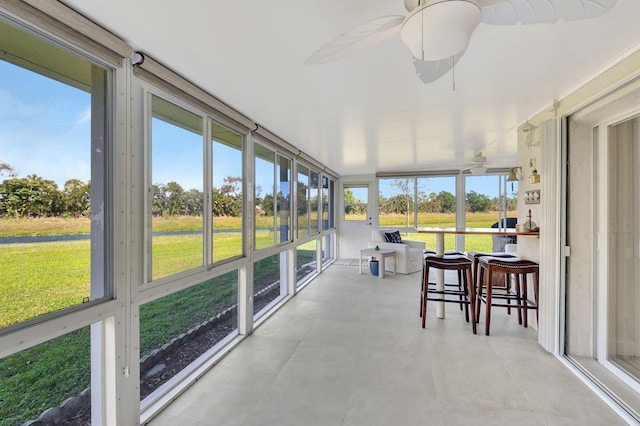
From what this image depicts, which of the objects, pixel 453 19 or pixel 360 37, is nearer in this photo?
pixel 453 19

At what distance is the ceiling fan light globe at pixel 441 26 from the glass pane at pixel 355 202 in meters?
6.27

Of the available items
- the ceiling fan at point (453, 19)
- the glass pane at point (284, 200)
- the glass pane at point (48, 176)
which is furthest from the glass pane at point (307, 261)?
the ceiling fan at point (453, 19)

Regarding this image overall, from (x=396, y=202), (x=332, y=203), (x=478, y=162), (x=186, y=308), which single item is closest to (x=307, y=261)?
(x=332, y=203)

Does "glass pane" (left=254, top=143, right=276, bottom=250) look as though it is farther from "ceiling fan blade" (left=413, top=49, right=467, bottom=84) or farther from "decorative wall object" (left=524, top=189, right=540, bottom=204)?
"decorative wall object" (left=524, top=189, right=540, bottom=204)

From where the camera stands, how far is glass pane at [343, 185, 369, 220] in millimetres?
7202

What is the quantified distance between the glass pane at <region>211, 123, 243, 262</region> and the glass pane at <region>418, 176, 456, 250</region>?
5.19 m

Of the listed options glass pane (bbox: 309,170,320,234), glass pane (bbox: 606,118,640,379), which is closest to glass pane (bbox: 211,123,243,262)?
glass pane (bbox: 309,170,320,234)

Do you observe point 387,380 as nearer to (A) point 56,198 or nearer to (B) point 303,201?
(A) point 56,198

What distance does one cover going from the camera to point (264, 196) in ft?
11.2

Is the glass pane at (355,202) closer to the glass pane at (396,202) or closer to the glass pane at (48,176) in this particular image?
the glass pane at (396,202)

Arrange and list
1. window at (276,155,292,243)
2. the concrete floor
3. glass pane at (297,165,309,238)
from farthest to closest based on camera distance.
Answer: glass pane at (297,165,309,238), window at (276,155,292,243), the concrete floor

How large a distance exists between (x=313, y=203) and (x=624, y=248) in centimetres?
421

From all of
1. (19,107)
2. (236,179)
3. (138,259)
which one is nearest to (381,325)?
(236,179)

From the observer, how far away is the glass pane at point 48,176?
115 cm
